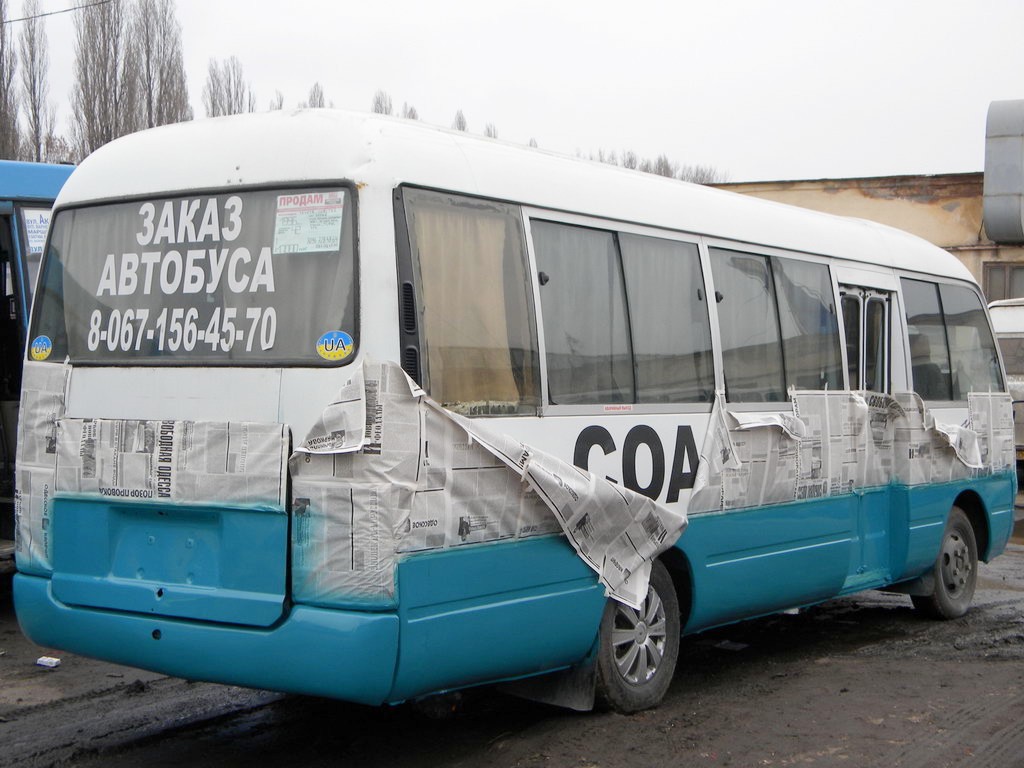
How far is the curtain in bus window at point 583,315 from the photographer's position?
5.95 meters

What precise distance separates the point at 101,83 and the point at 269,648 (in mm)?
31603

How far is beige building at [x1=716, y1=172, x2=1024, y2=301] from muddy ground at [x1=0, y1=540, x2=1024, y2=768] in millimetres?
21625

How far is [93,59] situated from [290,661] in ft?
105

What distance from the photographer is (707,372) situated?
7.01 m

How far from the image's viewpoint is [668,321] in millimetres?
6770

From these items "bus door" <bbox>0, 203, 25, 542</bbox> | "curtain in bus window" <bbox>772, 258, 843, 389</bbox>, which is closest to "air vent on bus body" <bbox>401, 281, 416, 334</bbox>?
"curtain in bus window" <bbox>772, 258, 843, 389</bbox>

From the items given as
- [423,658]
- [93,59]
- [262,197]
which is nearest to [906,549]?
[423,658]

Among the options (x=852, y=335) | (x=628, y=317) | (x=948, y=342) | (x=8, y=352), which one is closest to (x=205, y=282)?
(x=628, y=317)

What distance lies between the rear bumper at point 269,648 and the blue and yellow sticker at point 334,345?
984 millimetres

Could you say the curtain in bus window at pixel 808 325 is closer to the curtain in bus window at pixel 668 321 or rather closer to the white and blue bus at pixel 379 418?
the white and blue bus at pixel 379 418

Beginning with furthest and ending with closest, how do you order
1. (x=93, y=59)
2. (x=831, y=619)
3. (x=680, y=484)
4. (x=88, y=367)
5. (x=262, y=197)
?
(x=93, y=59) → (x=831, y=619) → (x=680, y=484) → (x=88, y=367) → (x=262, y=197)

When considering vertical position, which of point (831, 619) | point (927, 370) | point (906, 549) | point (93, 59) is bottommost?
point (831, 619)

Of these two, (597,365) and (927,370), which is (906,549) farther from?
(597,365)

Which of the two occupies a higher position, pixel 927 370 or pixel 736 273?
pixel 736 273
